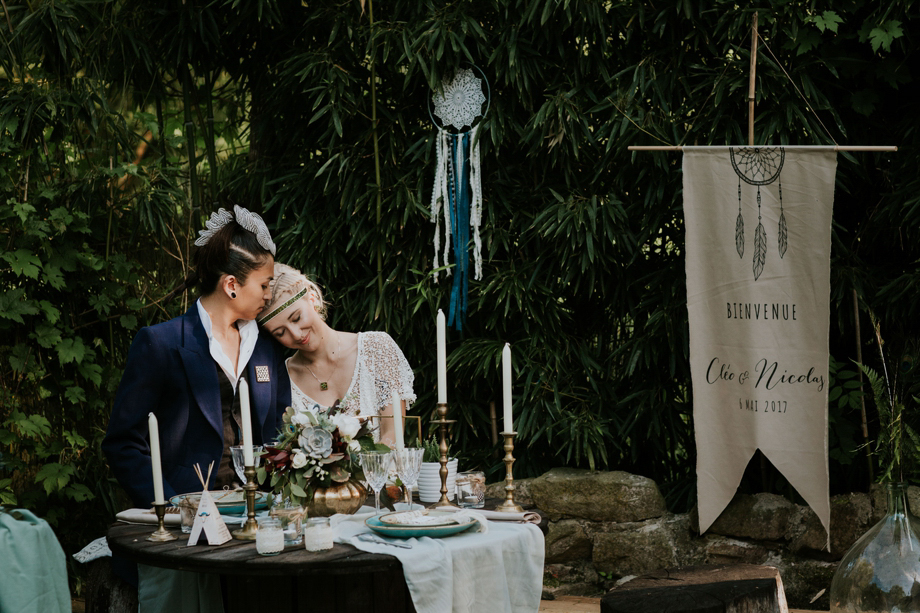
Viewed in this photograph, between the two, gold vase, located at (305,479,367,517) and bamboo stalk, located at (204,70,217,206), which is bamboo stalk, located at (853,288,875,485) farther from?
bamboo stalk, located at (204,70,217,206)

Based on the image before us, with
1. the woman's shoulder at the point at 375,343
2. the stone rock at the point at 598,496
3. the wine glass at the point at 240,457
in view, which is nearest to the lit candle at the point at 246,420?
the wine glass at the point at 240,457

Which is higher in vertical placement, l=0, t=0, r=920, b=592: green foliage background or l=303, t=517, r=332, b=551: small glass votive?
l=0, t=0, r=920, b=592: green foliage background

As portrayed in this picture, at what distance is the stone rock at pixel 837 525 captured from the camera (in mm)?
3729

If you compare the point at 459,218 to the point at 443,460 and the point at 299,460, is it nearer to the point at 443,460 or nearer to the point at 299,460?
the point at 443,460

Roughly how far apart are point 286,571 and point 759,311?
2.33 meters

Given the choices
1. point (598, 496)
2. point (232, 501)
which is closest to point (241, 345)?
point (232, 501)

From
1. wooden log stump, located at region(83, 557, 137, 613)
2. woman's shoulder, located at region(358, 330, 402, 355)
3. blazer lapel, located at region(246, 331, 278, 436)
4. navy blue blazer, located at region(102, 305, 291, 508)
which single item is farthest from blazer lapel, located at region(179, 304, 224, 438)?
woman's shoulder, located at region(358, 330, 402, 355)

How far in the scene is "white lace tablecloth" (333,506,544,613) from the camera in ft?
6.72

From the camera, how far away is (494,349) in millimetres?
4129

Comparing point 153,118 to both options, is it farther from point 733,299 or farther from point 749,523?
point 749,523

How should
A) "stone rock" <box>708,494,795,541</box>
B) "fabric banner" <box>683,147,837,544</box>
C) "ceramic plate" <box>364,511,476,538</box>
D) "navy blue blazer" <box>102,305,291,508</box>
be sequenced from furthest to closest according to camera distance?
1. "stone rock" <box>708,494,795,541</box>
2. "fabric banner" <box>683,147,837,544</box>
3. "navy blue blazer" <box>102,305,291,508</box>
4. "ceramic plate" <box>364,511,476,538</box>

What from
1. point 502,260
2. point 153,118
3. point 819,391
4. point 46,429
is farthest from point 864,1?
point 46,429

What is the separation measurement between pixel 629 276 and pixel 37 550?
2787mm

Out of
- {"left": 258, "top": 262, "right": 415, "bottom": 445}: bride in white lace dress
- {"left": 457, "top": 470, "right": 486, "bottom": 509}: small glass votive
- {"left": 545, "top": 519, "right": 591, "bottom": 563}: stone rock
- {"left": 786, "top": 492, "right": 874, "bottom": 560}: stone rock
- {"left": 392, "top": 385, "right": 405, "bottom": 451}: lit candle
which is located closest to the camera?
{"left": 392, "top": 385, "right": 405, "bottom": 451}: lit candle
